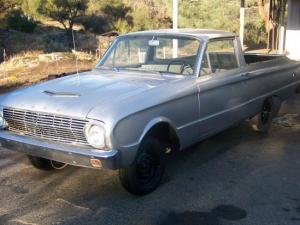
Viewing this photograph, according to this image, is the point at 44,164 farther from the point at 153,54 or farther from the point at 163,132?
the point at 153,54

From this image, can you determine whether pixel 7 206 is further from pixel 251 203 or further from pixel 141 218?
pixel 251 203

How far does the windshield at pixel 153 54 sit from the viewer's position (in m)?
5.66

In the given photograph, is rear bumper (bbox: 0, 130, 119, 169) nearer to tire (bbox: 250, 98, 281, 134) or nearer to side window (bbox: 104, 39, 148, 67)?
side window (bbox: 104, 39, 148, 67)

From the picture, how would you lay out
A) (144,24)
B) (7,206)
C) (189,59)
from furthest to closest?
(144,24) < (189,59) < (7,206)

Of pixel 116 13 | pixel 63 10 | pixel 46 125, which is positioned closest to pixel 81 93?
pixel 46 125

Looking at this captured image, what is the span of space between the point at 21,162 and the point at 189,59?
2.43m

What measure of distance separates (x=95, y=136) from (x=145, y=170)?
771 mm

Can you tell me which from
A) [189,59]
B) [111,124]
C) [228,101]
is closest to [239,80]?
[228,101]

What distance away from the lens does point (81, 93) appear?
471 centimetres

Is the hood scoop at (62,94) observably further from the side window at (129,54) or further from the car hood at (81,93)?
the side window at (129,54)

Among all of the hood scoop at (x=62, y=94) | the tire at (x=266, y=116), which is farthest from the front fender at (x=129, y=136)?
the tire at (x=266, y=116)

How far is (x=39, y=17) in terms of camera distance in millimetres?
37812

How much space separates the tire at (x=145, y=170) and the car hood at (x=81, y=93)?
570mm

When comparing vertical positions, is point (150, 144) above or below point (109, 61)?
below
